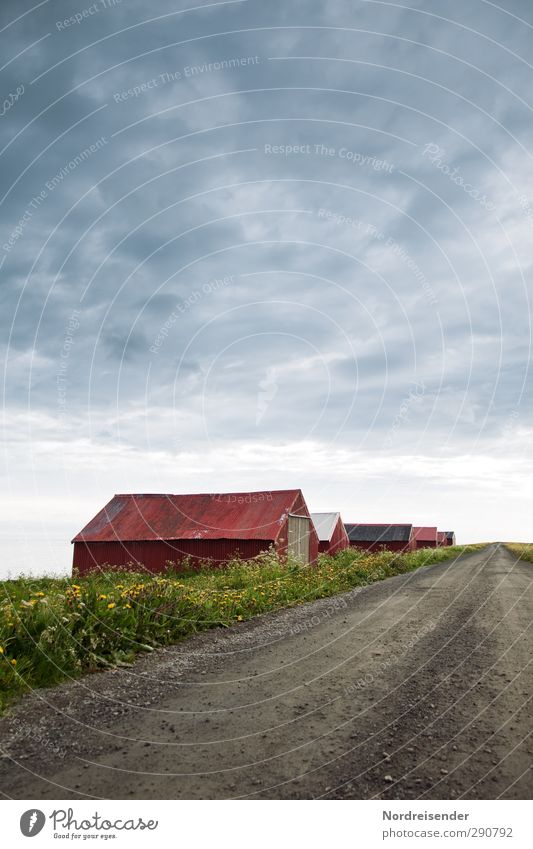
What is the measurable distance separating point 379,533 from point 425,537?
12.5m

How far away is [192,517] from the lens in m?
29.5

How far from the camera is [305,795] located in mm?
3756

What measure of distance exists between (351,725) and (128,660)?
384 cm

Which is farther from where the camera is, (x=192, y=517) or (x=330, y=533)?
(x=330, y=533)

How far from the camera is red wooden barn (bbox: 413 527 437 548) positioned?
73.4 metres

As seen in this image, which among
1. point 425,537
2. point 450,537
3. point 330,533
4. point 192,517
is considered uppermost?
point 192,517

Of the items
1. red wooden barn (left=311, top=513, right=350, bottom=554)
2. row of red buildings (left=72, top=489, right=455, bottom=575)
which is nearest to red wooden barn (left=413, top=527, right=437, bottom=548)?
red wooden barn (left=311, top=513, right=350, bottom=554)

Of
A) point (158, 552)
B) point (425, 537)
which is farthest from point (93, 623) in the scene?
point (425, 537)

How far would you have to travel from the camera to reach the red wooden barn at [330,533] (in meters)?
43.7

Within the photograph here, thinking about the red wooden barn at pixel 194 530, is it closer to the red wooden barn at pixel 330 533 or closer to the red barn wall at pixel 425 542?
the red wooden barn at pixel 330 533

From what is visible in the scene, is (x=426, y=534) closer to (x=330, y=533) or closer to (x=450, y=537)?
(x=450, y=537)

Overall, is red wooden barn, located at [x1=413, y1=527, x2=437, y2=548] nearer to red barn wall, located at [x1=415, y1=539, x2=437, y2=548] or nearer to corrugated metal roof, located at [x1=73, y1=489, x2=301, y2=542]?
red barn wall, located at [x1=415, y1=539, x2=437, y2=548]
